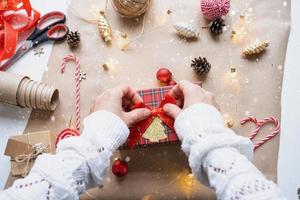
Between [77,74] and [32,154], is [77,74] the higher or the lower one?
the higher one

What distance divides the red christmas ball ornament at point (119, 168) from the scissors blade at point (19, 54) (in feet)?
1.59

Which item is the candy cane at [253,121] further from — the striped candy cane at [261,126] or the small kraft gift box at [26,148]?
the small kraft gift box at [26,148]

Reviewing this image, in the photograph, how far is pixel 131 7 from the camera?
1.43 meters

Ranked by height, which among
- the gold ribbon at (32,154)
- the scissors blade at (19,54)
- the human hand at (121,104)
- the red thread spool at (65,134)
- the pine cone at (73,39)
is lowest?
the gold ribbon at (32,154)

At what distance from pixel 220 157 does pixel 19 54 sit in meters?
0.83

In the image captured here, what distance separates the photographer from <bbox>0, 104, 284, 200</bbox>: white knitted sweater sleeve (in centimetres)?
91

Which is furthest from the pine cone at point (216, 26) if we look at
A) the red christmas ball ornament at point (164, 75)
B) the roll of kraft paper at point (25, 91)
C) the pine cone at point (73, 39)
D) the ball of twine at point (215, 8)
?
the roll of kraft paper at point (25, 91)

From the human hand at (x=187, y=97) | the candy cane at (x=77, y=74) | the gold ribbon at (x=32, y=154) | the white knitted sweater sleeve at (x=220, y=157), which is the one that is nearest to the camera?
the white knitted sweater sleeve at (x=220, y=157)

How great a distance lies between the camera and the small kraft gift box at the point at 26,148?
1293 millimetres

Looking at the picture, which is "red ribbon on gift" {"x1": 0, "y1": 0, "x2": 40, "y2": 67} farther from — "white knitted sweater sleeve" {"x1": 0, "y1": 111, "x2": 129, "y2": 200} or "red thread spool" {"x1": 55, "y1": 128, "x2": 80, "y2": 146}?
"white knitted sweater sleeve" {"x1": 0, "y1": 111, "x2": 129, "y2": 200}

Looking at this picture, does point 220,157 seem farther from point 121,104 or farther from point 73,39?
point 73,39

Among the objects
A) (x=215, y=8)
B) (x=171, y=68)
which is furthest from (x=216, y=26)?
(x=171, y=68)

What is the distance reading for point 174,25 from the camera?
1.44m

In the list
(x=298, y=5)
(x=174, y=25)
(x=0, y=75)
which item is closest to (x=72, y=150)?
(x=0, y=75)
